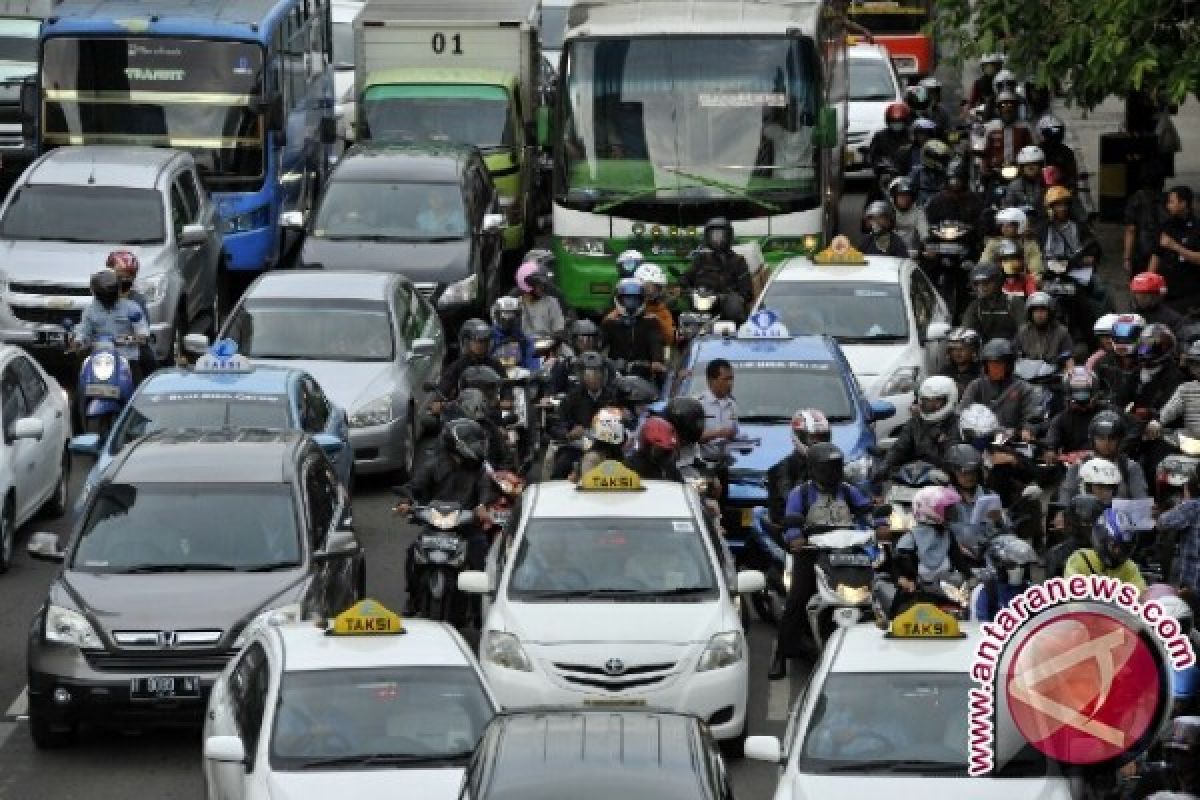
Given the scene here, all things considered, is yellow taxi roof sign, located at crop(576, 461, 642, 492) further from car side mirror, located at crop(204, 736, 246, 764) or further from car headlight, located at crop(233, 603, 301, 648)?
car side mirror, located at crop(204, 736, 246, 764)

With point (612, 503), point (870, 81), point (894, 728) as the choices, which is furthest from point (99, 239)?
point (870, 81)

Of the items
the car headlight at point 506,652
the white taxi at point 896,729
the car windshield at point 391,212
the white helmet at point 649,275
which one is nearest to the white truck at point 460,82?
the car windshield at point 391,212

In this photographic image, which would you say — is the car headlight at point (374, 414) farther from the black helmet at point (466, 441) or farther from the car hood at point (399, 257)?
the black helmet at point (466, 441)

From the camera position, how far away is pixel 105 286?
25141mm

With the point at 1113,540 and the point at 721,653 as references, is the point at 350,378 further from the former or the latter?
the point at 1113,540

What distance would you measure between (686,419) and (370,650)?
669 cm

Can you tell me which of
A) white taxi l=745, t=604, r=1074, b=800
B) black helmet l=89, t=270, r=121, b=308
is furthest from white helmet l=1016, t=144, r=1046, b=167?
white taxi l=745, t=604, r=1074, b=800

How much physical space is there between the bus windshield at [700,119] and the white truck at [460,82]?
11.4 ft

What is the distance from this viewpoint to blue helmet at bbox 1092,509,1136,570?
17203 mm

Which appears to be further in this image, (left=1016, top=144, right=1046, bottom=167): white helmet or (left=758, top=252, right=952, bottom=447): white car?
(left=1016, top=144, right=1046, bottom=167): white helmet

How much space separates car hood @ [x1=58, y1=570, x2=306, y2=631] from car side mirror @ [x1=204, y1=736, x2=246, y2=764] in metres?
3.34

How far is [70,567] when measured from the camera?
18703 millimetres

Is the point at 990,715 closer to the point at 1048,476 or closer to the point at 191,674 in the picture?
the point at 191,674

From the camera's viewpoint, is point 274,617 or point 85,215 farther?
point 85,215
